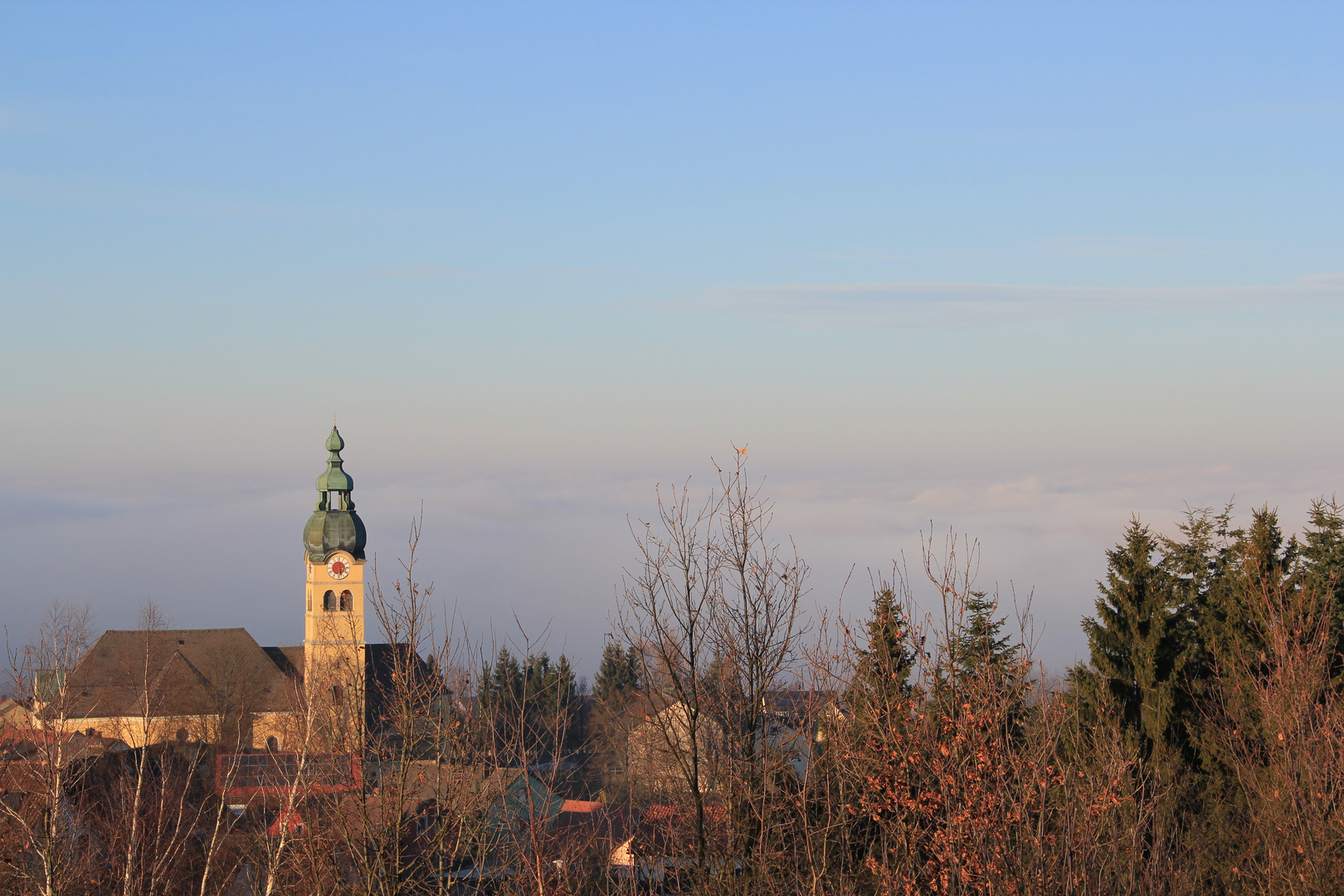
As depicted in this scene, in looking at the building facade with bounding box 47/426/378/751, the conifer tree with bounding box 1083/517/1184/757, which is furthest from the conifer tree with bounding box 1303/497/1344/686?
the building facade with bounding box 47/426/378/751

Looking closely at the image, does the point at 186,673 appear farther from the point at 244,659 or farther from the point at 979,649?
the point at 979,649

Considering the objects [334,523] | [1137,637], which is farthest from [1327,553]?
[334,523]

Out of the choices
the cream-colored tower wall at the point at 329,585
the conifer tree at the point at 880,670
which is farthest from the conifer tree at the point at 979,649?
the cream-colored tower wall at the point at 329,585

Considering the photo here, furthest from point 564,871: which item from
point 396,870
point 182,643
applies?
point 182,643

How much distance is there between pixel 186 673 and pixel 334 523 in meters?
14.1

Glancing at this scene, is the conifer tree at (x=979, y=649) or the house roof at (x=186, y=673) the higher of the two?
the conifer tree at (x=979, y=649)

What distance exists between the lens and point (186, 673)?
277 feet

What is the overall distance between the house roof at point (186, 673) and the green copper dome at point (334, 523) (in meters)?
10.0

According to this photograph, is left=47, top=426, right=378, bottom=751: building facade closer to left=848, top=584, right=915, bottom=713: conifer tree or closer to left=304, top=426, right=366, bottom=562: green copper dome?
left=304, top=426, right=366, bottom=562: green copper dome

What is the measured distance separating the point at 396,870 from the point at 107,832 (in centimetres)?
2305

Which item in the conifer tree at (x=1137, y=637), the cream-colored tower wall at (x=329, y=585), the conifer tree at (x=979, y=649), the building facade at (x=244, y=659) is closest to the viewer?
the conifer tree at (x=979, y=649)

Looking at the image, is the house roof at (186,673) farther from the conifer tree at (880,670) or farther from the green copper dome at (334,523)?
the conifer tree at (880,670)

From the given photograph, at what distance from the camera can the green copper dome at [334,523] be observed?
88.0m

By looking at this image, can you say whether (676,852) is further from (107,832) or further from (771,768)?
(107,832)
